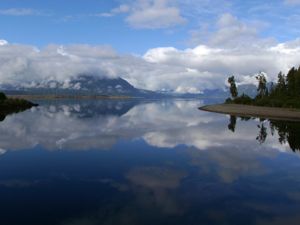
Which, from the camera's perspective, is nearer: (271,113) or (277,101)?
(271,113)

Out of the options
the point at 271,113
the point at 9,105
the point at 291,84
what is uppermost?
the point at 291,84

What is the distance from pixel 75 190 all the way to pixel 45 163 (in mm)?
Result: 10796

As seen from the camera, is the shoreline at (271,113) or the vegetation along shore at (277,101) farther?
the vegetation along shore at (277,101)

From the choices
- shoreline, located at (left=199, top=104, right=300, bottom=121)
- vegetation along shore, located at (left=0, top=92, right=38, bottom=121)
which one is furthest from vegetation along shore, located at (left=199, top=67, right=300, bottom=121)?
vegetation along shore, located at (left=0, top=92, right=38, bottom=121)

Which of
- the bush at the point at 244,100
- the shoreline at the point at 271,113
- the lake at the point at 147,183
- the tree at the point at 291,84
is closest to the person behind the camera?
the lake at the point at 147,183

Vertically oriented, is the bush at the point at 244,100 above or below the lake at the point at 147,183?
above

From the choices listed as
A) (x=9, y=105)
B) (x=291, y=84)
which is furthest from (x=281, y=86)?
(x=9, y=105)

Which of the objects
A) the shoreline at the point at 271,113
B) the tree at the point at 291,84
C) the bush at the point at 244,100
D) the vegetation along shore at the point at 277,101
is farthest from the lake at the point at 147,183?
the bush at the point at 244,100

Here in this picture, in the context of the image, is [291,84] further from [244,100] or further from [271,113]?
[271,113]

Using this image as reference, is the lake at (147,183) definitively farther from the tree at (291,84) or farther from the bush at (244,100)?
the bush at (244,100)

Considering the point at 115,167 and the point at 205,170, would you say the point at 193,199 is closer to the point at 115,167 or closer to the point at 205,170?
the point at 205,170

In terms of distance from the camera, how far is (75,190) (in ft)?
82.7

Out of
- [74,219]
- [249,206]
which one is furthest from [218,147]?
[74,219]

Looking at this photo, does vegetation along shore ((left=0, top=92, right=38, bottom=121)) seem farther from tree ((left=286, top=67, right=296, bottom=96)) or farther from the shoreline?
tree ((left=286, top=67, right=296, bottom=96))
